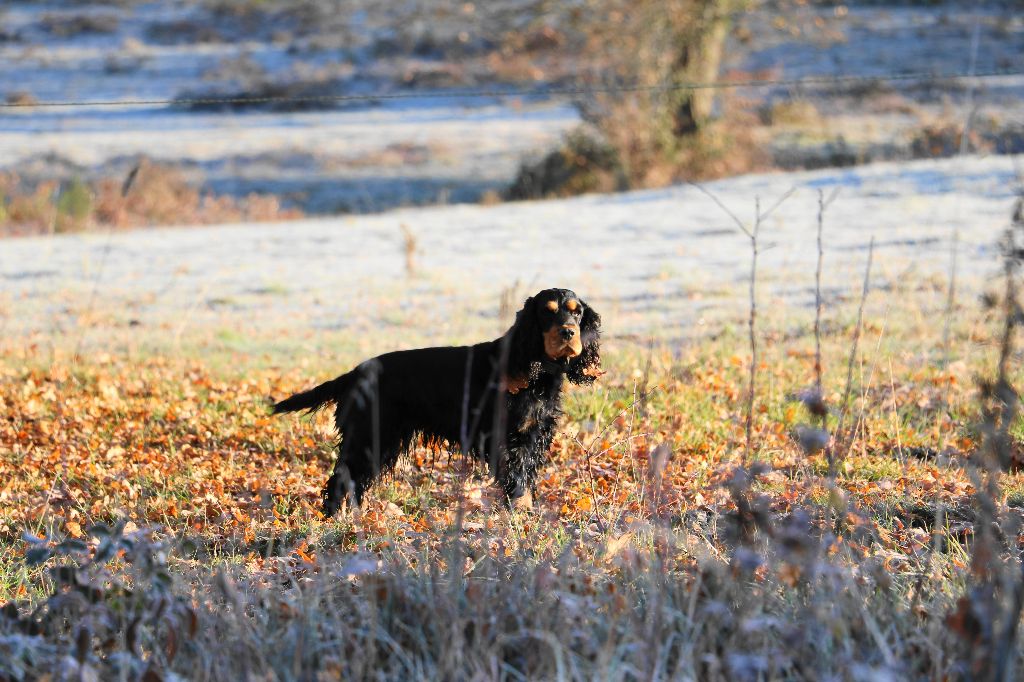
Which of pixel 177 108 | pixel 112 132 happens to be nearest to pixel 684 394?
pixel 112 132

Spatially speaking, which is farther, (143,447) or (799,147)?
(799,147)

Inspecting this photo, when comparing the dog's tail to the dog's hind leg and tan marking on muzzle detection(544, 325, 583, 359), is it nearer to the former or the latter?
the dog's hind leg

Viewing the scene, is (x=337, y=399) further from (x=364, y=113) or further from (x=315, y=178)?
(x=364, y=113)

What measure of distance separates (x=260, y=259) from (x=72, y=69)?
25631mm

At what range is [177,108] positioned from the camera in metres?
33.2

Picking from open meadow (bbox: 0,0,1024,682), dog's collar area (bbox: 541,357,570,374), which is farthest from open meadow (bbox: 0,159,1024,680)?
dog's collar area (bbox: 541,357,570,374)

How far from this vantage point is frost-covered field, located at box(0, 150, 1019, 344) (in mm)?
11352

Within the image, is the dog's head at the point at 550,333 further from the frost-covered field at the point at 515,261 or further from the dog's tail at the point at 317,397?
the frost-covered field at the point at 515,261

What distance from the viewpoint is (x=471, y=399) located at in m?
5.39

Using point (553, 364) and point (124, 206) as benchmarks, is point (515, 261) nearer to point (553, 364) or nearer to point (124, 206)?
point (124, 206)

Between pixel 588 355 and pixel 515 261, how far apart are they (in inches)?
357

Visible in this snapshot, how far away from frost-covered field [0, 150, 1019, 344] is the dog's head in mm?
3836

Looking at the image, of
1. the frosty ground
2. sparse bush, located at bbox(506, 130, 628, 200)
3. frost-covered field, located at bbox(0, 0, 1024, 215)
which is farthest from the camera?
frost-covered field, located at bbox(0, 0, 1024, 215)

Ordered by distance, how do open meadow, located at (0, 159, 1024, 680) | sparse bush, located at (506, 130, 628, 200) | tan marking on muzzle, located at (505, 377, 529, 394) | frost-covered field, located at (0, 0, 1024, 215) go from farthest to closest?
frost-covered field, located at (0, 0, 1024, 215) < sparse bush, located at (506, 130, 628, 200) < tan marking on muzzle, located at (505, 377, 529, 394) < open meadow, located at (0, 159, 1024, 680)
